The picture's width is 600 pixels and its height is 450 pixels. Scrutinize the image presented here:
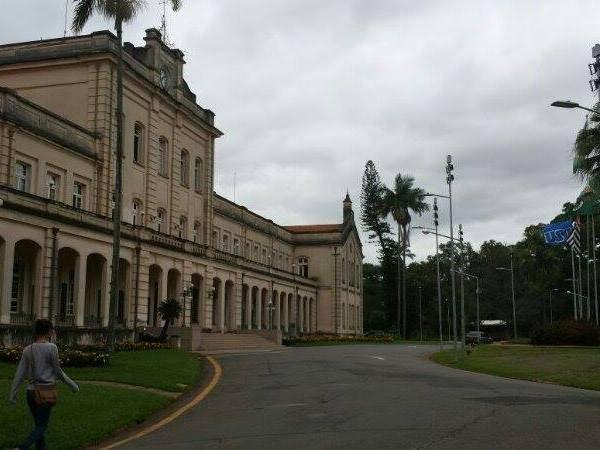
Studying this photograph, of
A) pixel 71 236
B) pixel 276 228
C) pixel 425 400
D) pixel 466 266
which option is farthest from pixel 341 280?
pixel 425 400

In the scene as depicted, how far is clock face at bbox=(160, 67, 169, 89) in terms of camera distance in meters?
43.6

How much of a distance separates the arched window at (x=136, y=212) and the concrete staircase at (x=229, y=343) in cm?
721

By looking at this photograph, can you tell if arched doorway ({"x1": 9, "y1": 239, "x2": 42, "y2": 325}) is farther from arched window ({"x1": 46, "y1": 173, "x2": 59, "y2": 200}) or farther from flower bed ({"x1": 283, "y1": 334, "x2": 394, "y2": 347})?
flower bed ({"x1": 283, "y1": 334, "x2": 394, "y2": 347})

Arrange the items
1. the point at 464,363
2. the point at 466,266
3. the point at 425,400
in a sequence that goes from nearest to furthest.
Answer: the point at 425,400, the point at 464,363, the point at 466,266

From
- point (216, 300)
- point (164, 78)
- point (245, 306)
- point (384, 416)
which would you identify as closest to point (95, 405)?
point (384, 416)

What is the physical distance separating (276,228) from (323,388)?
2224 inches

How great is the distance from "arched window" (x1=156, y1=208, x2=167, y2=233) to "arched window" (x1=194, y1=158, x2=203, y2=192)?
5.55 metres

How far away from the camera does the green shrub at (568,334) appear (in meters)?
40.0

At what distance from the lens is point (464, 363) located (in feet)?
96.5

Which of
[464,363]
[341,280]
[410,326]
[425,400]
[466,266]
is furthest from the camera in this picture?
[466,266]

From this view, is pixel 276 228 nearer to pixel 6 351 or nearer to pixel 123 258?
pixel 123 258

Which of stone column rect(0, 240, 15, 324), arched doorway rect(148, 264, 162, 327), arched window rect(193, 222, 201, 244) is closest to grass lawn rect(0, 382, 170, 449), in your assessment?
stone column rect(0, 240, 15, 324)

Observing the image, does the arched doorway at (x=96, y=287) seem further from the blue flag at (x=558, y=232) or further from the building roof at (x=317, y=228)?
the building roof at (x=317, y=228)

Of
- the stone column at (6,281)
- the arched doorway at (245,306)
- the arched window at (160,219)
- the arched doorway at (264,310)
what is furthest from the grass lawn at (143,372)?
the arched doorway at (264,310)
